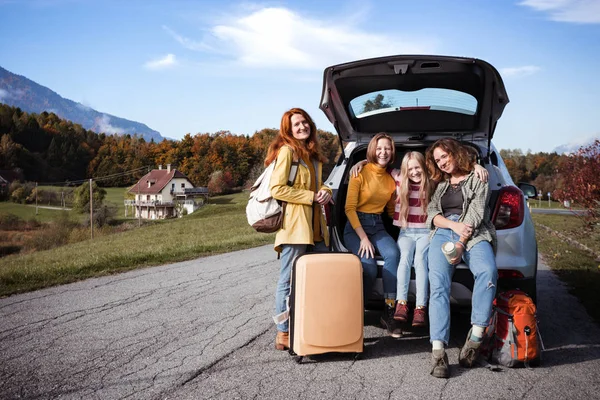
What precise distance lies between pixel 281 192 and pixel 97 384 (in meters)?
1.83

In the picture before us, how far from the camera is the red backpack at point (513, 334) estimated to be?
3584 millimetres

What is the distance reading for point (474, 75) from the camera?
421 centimetres

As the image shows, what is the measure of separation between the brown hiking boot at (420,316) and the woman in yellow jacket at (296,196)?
90cm

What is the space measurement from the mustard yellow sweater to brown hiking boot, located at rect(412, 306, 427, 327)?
882 millimetres

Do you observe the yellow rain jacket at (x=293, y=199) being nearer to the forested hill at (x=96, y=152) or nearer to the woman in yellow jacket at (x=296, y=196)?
the woman in yellow jacket at (x=296, y=196)

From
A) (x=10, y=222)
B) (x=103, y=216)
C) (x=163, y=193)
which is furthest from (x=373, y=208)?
(x=163, y=193)

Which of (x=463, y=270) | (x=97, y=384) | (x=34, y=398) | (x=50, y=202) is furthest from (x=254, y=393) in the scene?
(x=50, y=202)

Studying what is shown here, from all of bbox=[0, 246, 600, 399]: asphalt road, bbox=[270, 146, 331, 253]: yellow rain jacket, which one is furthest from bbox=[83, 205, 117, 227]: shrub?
bbox=[270, 146, 331, 253]: yellow rain jacket

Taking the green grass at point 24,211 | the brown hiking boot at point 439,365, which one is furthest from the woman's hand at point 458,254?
the green grass at point 24,211

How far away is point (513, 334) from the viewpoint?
11.9 feet

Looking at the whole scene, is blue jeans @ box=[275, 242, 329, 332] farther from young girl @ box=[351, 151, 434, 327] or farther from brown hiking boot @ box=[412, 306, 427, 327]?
brown hiking boot @ box=[412, 306, 427, 327]

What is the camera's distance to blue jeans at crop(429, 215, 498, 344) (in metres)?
3.61

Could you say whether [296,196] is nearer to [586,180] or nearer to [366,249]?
[366,249]

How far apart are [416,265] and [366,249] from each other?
0.42 meters
